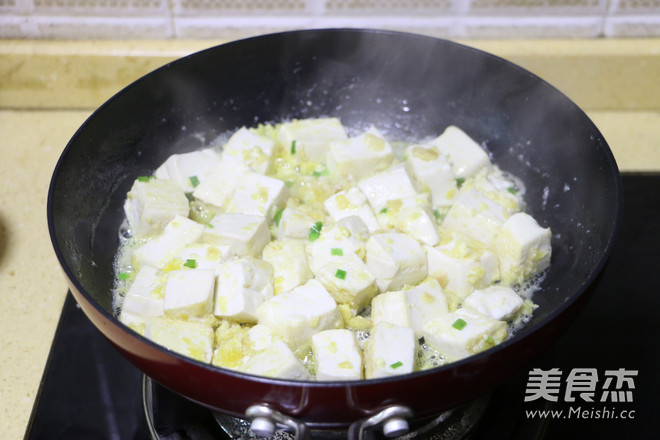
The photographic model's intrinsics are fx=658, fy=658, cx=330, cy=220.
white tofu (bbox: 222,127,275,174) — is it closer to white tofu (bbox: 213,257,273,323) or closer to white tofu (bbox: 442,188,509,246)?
white tofu (bbox: 213,257,273,323)

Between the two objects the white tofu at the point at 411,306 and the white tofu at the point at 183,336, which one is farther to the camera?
the white tofu at the point at 411,306

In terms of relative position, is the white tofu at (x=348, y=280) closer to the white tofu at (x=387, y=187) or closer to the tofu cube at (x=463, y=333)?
the tofu cube at (x=463, y=333)

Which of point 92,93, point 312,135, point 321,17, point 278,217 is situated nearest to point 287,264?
point 278,217

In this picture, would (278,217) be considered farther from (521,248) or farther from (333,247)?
(521,248)

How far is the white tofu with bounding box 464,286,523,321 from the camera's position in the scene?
144cm

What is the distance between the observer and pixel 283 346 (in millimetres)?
1254

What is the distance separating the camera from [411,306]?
1.42 metres

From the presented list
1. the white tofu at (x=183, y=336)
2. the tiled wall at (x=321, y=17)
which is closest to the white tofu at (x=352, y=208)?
the white tofu at (x=183, y=336)

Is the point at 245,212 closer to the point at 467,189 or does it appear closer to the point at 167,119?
the point at 167,119

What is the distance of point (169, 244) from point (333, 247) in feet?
1.28

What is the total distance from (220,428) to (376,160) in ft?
2.59

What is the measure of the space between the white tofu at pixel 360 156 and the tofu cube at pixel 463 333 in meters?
0.52

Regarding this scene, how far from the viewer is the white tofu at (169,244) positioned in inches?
61.3

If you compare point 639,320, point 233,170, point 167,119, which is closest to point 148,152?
point 167,119
